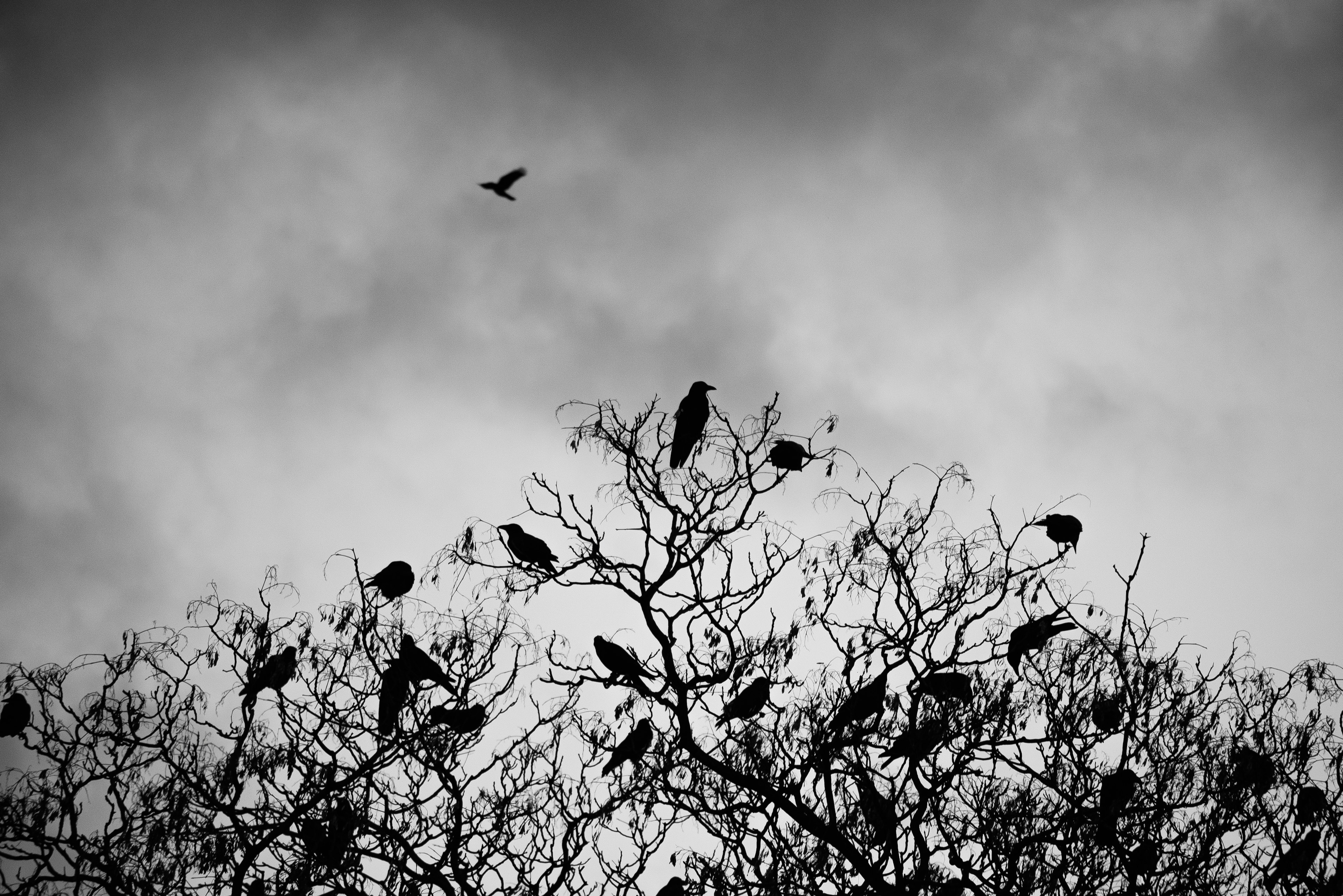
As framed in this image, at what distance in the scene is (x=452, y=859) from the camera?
6855mm

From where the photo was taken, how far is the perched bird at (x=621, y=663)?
7316mm

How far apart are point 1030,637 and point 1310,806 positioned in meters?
2.58

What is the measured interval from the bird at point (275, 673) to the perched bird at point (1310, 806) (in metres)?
8.61

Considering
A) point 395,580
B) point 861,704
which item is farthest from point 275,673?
point 861,704

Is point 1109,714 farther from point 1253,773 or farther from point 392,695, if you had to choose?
point 392,695

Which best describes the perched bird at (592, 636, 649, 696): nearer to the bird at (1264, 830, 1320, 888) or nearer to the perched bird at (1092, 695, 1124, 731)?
the perched bird at (1092, 695, 1124, 731)

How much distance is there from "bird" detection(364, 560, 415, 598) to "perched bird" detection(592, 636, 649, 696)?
191 centimetres

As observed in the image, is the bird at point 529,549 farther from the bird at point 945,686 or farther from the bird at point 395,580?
the bird at point 945,686

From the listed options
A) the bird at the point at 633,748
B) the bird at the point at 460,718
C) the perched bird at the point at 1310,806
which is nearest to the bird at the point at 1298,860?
the perched bird at the point at 1310,806

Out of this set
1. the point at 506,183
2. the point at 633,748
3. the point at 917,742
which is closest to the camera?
the point at 506,183

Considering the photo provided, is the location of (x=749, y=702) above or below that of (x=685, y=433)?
below

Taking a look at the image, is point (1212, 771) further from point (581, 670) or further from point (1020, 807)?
point (581, 670)

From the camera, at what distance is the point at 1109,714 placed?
6910 mm

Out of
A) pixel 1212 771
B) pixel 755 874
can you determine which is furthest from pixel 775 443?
pixel 1212 771
